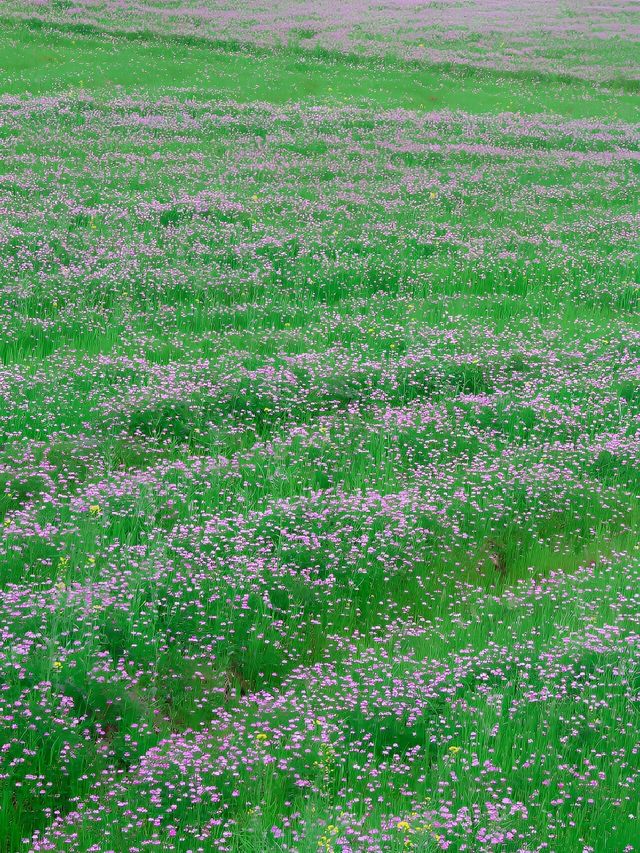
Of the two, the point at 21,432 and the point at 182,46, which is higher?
the point at 182,46

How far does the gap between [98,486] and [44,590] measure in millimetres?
1534

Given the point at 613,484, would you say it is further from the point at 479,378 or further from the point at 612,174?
the point at 612,174

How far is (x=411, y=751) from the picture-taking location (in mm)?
4684

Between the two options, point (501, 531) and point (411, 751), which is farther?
point (501, 531)

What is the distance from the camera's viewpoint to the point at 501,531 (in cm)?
738

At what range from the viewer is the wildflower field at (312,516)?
432 cm

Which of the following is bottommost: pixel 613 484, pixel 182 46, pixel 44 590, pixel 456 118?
pixel 613 484

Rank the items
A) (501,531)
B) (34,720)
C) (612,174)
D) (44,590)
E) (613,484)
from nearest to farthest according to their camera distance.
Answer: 1. (34,720)
2. (44,590)
3. (501,531)
4. (613,484)
5. (612,174)

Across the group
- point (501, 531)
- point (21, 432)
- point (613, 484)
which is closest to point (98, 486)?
point (21, 432)

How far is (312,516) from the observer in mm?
6809

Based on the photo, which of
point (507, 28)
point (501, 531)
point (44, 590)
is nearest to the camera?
point (44, 590)

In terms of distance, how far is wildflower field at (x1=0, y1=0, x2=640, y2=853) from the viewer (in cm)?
432

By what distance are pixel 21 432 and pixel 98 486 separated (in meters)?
1.35

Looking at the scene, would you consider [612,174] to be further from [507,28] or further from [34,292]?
[507,28]
